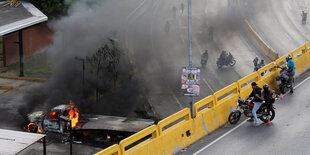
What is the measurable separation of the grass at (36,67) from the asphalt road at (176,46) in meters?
5.93

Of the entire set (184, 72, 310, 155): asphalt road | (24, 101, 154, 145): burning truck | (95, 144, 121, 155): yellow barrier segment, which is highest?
(95, 144, 121, 155): yellow barrier segment

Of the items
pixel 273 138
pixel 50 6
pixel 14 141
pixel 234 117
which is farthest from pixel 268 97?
pixel 50 6

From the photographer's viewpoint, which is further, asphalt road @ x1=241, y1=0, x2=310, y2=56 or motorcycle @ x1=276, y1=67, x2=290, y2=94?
asphalt road @ x1=241, y1=0, x2=310, y2=56

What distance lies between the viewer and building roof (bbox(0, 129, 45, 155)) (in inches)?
414

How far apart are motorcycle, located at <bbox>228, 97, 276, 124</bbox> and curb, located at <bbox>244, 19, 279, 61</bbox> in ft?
52.8

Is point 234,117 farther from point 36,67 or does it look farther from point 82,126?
point 36,67

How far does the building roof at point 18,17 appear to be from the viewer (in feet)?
74.2

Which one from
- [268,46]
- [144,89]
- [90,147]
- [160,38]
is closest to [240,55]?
[268,46]

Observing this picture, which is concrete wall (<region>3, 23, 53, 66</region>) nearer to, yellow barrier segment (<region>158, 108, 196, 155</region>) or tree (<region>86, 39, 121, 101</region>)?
tree (<region>86, 39, 121, 101</region>)

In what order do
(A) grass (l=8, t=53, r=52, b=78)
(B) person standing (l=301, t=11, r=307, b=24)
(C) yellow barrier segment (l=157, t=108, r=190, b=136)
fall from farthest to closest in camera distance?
(B) person standing (l=301, t=11, r=307, b=24), (A) grass (l=8, t=53, r=52, b=78), (C) yellow barrier segment (l=157, t=108, r=190, b=136)

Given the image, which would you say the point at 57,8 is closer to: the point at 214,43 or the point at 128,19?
the point at 128,19

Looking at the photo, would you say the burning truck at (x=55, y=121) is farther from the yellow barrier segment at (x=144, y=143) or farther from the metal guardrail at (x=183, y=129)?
the yellow barrier segment at (x=144, y=143)

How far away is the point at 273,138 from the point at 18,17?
1772 centimetres

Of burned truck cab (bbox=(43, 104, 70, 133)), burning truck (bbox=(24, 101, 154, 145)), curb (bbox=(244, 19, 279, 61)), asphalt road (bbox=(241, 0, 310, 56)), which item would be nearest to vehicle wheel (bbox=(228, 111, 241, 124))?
burning truck (bbox=(24, 101, 154, 145))
